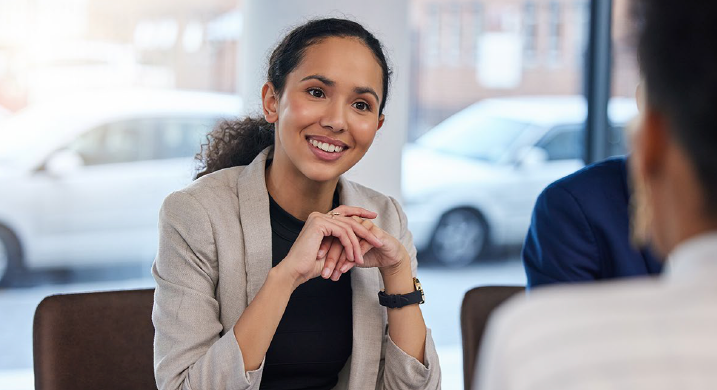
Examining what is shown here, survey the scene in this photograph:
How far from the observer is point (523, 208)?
16.1ft

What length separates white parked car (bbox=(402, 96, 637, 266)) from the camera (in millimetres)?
4836

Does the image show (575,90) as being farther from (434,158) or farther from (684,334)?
(684,334)

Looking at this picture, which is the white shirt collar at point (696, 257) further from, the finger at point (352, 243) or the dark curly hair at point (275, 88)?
the dark curly hair at point (275, 88)

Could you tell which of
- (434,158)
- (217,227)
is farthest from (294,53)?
(434,158)

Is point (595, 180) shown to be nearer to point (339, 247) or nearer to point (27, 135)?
point (339, 247)

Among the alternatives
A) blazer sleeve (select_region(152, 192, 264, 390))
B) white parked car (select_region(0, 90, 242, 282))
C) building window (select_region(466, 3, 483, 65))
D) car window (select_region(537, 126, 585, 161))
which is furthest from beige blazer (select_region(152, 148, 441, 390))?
car window (select_region(537, 126, 585, 161))

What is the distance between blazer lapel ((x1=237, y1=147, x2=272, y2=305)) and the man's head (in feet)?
3.89

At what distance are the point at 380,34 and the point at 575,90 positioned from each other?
190 cm

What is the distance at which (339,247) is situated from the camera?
1.79 metres

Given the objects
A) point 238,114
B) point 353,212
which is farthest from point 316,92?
point 238,114

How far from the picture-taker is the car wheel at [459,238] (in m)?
4.91

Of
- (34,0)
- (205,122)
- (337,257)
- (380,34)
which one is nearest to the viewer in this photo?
(337,257)

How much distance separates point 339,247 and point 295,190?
228 mm

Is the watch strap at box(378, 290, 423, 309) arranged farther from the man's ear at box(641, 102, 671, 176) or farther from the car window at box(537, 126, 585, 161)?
the car window at box(537, 126, 585, 161)
